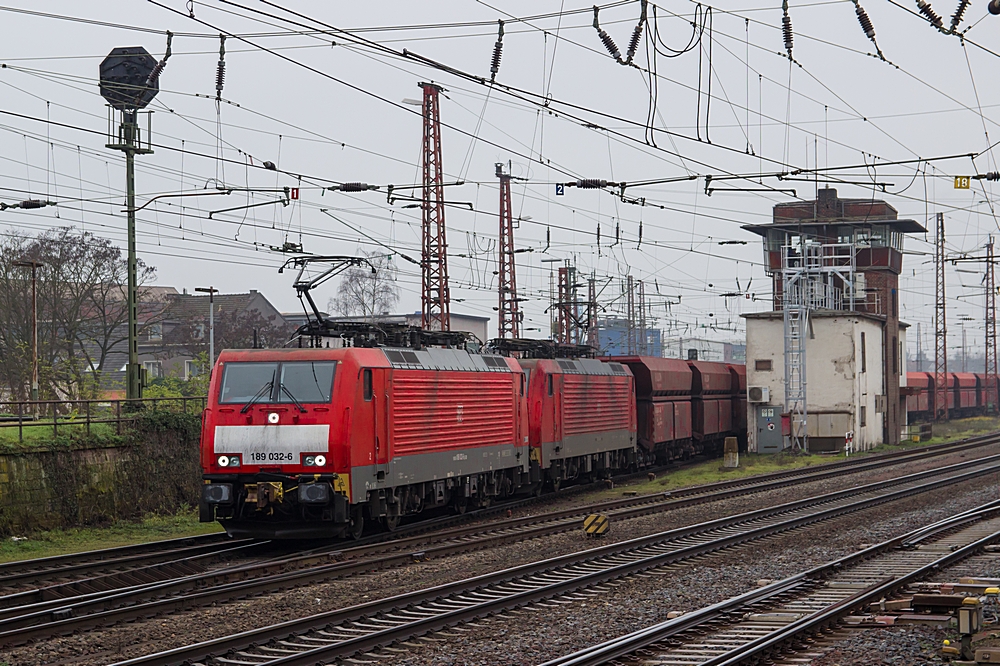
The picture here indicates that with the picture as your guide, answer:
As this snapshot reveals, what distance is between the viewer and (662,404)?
36.3m

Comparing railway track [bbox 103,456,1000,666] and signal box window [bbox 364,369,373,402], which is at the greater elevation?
signal box window [bbox 364,369,373,402]

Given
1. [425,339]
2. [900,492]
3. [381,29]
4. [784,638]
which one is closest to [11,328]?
[425,339]

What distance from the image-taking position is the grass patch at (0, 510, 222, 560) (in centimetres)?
1906

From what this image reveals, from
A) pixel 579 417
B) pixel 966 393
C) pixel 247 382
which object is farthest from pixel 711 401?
pixel 966 393

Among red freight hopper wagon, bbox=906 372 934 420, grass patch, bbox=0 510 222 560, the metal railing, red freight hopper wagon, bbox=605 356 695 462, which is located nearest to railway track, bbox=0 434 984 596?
grass patch, bbox=0 510 222 560

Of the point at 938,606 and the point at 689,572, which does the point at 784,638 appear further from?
the point at 689,572

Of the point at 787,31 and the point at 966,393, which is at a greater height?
the point at 787,31

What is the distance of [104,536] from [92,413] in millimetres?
4652

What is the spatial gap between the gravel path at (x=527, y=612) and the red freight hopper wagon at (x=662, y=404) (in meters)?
12.7

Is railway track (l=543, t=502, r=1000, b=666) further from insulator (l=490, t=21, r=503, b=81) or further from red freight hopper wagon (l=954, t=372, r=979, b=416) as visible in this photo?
red freight hopper wagon (l=954, t=372, r=979, b=416)

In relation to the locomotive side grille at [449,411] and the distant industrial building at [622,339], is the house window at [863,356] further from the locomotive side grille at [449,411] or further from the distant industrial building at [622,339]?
the locomotive side grille at [449,411]

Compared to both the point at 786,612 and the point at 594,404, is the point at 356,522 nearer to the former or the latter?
the point at 786,612

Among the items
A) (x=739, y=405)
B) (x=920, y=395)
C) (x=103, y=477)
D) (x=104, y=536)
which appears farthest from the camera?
(x=920, y=395)

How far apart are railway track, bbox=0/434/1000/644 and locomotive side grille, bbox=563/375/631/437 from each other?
19.8 ft
